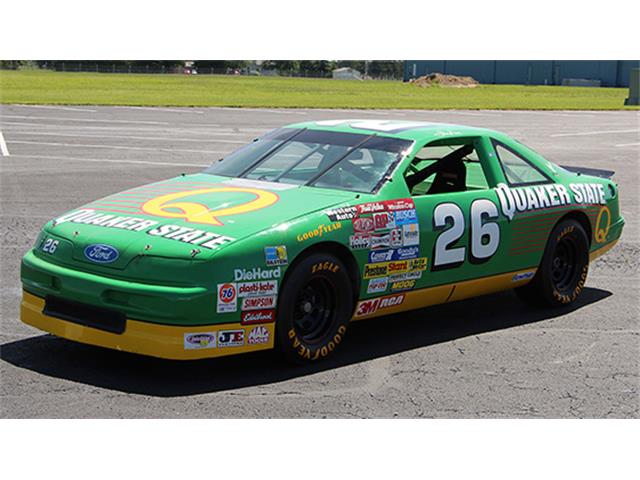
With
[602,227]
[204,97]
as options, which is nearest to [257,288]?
[602,227]

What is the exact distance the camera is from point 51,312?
6223 mm

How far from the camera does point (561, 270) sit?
845 cm

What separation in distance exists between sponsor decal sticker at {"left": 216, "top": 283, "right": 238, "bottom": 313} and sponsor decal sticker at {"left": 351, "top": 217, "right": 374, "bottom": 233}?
1040mm

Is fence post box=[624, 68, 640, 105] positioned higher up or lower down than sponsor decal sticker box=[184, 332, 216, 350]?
higher up

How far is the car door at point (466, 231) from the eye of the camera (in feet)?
23.3

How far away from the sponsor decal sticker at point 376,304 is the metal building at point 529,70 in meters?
67.9

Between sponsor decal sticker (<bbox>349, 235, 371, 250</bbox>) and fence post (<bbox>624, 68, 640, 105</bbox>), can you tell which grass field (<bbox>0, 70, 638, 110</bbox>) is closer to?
fence post (<bbox>624, 68, 640, 105</bbox>)

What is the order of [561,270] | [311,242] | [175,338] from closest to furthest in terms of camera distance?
[175,338], [311,242], [561,270]

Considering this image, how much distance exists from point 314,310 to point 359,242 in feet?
1.71

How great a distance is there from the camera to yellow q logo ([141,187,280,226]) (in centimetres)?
632

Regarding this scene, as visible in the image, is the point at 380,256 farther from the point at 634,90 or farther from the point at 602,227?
the point at 634,90

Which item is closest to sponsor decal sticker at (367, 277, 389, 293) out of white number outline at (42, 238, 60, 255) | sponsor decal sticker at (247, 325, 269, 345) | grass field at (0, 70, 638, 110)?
sponsor decal sticker at (247, 325, 269, 345)

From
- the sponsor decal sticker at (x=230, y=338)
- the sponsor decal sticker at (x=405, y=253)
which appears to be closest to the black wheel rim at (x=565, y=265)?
the sponsor decal sticker at (x=405, y=253)

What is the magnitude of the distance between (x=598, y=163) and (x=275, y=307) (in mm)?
14573
